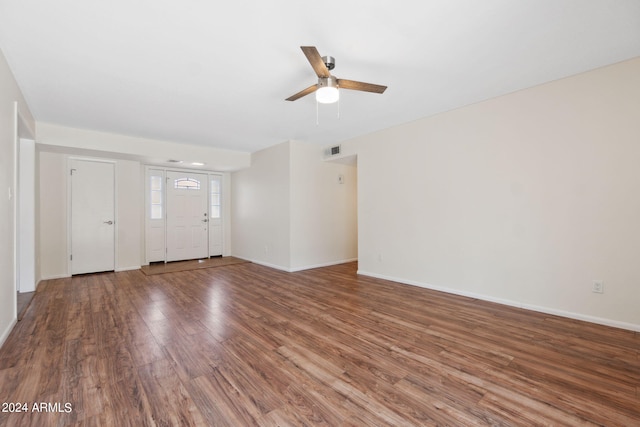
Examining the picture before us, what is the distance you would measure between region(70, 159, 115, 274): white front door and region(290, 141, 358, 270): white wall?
358 centimetres

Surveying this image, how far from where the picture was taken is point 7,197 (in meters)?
2.41

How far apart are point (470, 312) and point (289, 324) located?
1.99 metres

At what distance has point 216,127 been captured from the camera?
168 inches

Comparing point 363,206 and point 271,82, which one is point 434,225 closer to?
point 363,206

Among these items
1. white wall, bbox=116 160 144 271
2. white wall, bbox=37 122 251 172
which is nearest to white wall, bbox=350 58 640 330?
white wall, bbox=37 122 251 172

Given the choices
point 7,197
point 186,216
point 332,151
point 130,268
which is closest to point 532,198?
point 332,151

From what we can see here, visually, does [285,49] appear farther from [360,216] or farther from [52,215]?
[52,215]

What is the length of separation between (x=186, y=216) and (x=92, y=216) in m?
1.75

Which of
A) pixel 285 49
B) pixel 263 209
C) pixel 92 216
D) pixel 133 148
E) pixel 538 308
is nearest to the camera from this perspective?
pixel 285 49

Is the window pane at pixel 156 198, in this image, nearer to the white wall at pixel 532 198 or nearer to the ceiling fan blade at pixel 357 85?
the white wall at pixel 532 198

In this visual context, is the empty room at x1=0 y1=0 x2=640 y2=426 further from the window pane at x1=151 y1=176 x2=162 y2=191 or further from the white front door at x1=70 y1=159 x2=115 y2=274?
the window pane at x1=151 y1=176 x2=162 y2=191

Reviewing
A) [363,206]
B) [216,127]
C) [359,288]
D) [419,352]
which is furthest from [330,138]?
[419,352]

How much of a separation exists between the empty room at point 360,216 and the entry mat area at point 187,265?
10.1 inches

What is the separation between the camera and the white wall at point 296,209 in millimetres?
5082
